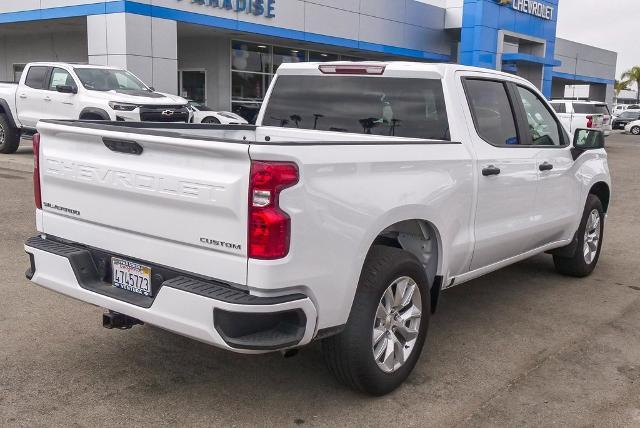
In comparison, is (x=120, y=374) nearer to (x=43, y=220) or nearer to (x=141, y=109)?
(x=43, y=220)

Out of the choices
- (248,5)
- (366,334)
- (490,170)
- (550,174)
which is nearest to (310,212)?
(366,334)

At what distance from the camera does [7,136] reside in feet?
48.5

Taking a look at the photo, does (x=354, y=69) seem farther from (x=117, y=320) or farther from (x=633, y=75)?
(x=633, y=75)

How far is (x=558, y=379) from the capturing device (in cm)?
401

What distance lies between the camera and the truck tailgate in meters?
2.96

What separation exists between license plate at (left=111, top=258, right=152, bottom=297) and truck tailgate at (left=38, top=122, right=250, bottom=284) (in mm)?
57

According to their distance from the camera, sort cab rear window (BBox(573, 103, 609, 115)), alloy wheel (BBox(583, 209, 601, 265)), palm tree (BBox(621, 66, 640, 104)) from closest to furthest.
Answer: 1. alloy wheel (BBox(583, 209, 601, 265))
2. cab rear window (BBox(573, 103, 609, 115))
3. palm tree (BBox(621, 66, 640, 104))

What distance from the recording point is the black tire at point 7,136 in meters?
14.8

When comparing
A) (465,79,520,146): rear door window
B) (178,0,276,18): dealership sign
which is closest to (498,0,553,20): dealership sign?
(178,0,276,18): dealership sign

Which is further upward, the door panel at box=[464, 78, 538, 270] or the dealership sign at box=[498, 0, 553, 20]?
the dealership sign at box=[498, 0, 553, 20]

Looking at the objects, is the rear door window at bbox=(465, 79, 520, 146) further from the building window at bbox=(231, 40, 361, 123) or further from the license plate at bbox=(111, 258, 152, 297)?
the building window at bbox=(231, 40, 361, 123)

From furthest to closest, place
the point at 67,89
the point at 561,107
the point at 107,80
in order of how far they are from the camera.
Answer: the point at 561,107 → the point at 107,80 → the point at 67,89

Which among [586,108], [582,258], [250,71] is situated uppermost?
[250,71]

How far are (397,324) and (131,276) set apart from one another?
148 centimetres
